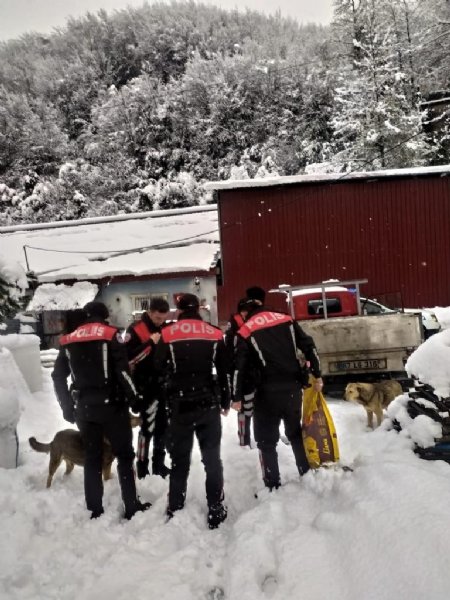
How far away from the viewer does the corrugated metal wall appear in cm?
1725

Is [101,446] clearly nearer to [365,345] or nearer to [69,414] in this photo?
[69,414]

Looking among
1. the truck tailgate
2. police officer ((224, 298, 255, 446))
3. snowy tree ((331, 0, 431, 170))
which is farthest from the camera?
snowy tree ((331, 0, 431, 170))

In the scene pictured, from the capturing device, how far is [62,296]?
17.3 metres

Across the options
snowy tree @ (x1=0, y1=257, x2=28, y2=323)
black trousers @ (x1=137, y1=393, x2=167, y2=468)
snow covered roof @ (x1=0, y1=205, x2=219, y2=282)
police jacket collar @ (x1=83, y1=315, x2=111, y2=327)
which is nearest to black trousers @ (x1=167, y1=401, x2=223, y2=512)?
black trousers @ (x1=137, y1=393, x2=167, y2=468)

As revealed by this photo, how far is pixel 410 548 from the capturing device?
276 centimetres

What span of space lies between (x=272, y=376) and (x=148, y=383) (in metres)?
1.34

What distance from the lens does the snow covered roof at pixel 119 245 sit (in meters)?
17.3

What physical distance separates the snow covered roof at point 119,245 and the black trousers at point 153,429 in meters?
11.9

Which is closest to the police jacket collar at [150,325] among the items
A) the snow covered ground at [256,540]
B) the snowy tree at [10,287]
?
the snow covered ground at [256,540]

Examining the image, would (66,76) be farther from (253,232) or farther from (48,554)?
(48,554)

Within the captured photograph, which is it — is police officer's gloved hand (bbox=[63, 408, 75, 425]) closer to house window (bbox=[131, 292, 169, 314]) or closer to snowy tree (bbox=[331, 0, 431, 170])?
house window (bbox=[131, 292, 169, 314])

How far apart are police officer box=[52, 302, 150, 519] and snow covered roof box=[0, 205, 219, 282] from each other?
12634 mm

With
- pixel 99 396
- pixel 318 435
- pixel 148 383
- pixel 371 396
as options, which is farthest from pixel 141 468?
pixel 371 396

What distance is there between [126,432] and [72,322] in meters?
1.12
